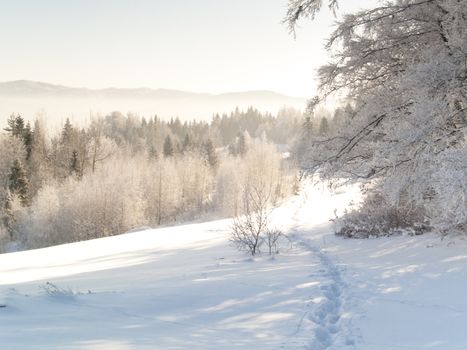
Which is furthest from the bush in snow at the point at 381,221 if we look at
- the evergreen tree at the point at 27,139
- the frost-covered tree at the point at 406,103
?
the evergreen tree at the point at 27,139

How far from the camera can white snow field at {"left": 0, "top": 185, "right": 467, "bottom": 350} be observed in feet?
13.4

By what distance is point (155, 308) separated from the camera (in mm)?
5203

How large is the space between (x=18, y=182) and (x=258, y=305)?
41.0m

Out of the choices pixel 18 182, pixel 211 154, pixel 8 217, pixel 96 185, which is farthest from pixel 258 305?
pixel 211 154

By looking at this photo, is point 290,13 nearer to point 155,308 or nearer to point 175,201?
point 155,308

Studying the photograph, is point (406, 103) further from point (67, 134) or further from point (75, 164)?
point (67, 134)

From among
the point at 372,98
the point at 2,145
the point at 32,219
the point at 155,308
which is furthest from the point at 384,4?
the point at 2,145

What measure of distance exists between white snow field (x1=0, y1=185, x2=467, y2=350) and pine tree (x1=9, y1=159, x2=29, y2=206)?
34715mm

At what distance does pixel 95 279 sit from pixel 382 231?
7824 millimetres

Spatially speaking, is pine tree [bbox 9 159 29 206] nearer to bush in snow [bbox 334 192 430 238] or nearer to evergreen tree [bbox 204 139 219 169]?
evergreen tree [bbox 204 139 219 169]

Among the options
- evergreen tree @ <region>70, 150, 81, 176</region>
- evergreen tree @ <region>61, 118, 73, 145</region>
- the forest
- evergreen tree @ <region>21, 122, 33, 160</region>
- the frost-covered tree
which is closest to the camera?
the frost-covered tree

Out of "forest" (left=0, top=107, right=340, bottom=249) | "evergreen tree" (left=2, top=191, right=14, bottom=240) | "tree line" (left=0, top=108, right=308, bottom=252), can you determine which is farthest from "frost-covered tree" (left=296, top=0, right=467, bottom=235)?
"evergreen tree" (left=2, top=191, right=14, bottom=240)

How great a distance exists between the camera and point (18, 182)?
40.8 meters

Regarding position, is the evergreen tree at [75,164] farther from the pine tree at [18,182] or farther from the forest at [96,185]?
the pine tree at [18,182]
